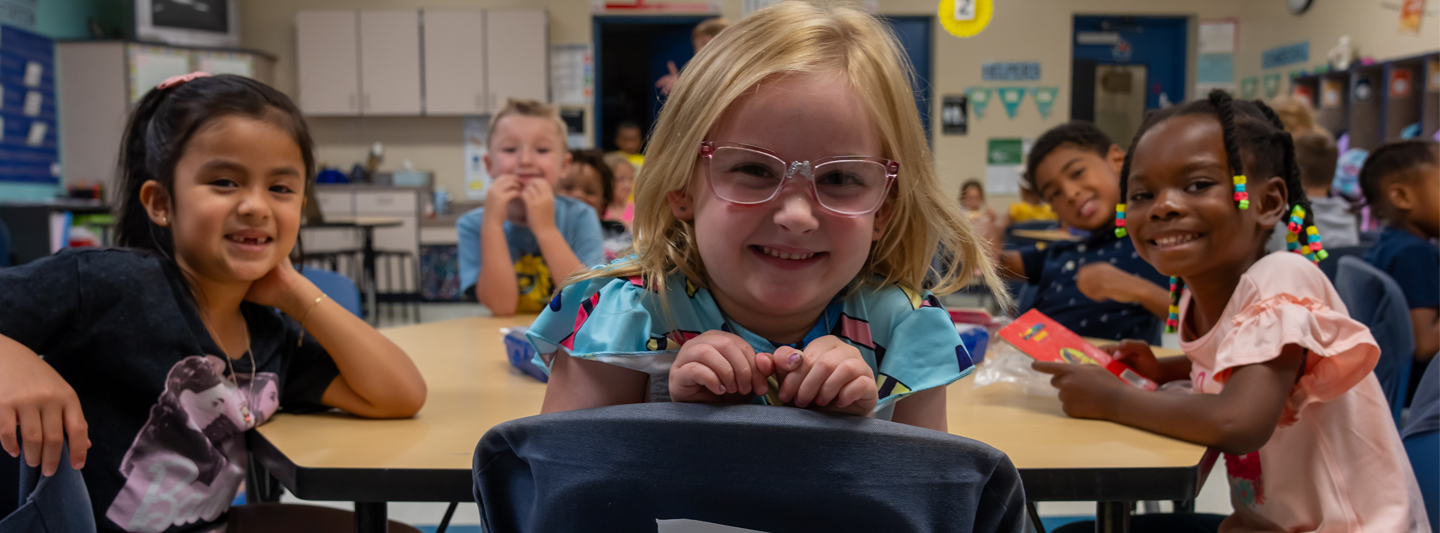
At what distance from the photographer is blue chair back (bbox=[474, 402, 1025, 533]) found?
51cm

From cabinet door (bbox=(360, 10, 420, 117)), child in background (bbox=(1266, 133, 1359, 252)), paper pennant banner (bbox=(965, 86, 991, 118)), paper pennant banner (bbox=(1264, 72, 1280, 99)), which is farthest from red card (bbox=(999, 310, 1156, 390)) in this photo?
cabinet door (bbox=(360, 10, 420, 117))

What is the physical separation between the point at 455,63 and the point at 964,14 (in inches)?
246

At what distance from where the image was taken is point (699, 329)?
0.82 metres

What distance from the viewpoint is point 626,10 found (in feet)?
22.6

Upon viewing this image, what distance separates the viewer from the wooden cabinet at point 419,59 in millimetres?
6766

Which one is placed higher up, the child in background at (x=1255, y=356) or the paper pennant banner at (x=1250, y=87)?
the paper pennant banner at (x=1250, y=87)

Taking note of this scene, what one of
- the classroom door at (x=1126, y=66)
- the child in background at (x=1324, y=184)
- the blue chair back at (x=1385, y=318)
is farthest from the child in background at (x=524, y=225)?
the classroom door at (x=1126, y=66)

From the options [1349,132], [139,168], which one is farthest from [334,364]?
[1349,132]

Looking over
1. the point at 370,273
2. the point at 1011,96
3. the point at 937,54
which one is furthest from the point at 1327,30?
the point at 370,273

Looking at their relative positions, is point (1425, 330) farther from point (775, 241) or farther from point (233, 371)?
point (233, 371)

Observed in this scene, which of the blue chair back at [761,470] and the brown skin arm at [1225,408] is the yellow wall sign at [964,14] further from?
the blue chair back at [761,470]

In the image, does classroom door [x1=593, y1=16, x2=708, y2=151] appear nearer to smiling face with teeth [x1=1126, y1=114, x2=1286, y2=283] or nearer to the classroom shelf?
the classroom shelf

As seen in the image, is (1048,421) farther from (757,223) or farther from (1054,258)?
(1054,258)

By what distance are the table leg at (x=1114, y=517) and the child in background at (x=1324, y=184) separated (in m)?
2.00
